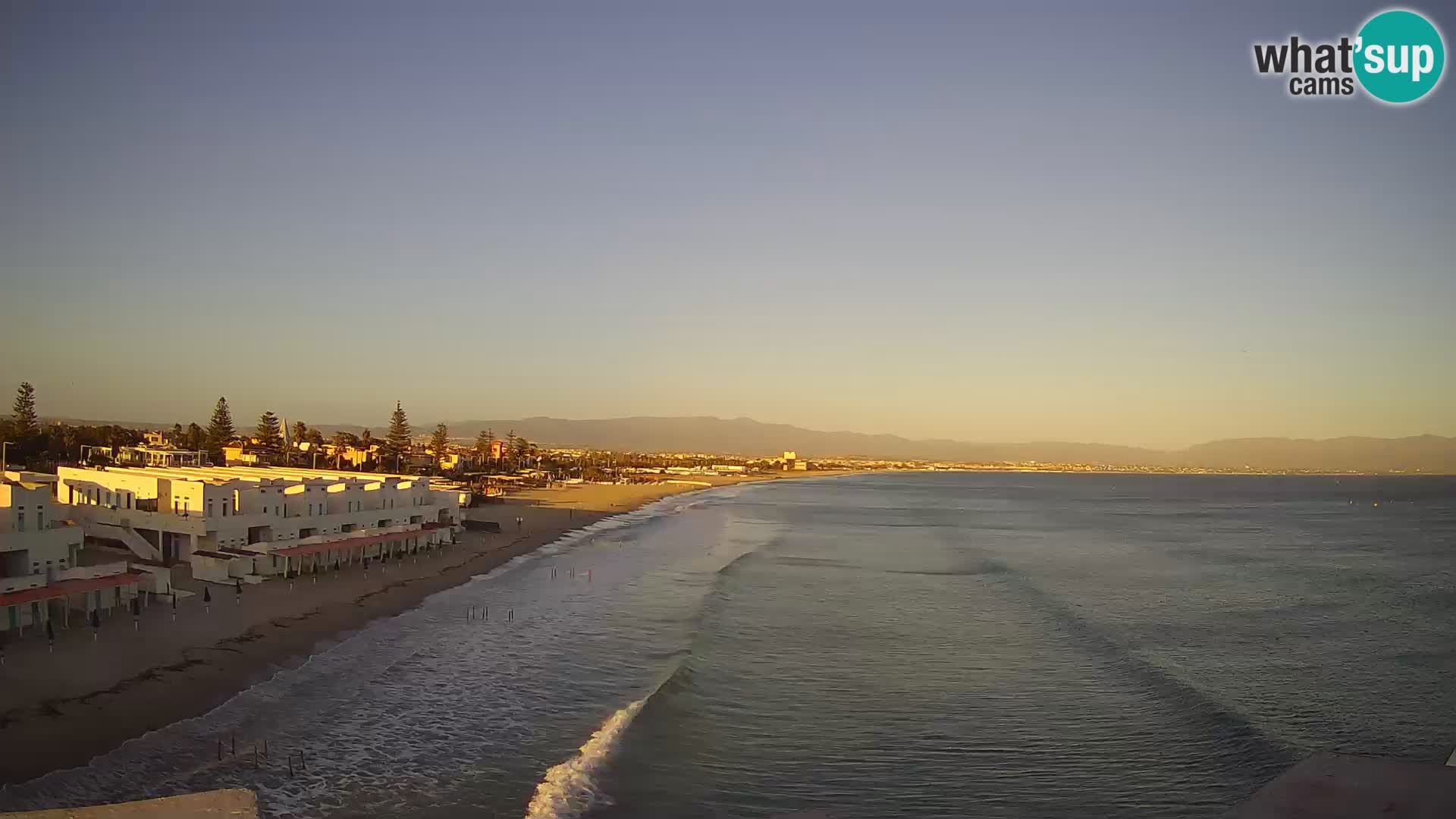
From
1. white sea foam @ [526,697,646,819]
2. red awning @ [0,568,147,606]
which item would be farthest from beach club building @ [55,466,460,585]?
white sea foam @ [526,697,646,819]

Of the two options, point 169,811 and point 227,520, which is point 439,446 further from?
point 169,811

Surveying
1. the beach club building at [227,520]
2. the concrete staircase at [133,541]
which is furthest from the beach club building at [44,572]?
the concrete staircase at [133,541]

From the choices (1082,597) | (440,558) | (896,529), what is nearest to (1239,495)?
(896,529)

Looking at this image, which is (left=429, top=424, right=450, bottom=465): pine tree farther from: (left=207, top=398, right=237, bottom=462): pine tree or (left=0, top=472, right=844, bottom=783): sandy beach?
(left=0, top=472, right=844, bottom=783): sandy beach

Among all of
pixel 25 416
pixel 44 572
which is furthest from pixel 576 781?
pixel 25 416

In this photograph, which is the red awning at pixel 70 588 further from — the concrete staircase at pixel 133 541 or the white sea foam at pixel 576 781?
the white sea foam at pixel 576 781

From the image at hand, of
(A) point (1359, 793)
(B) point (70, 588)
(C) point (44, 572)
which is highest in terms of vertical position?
(C) point (44, 572)
